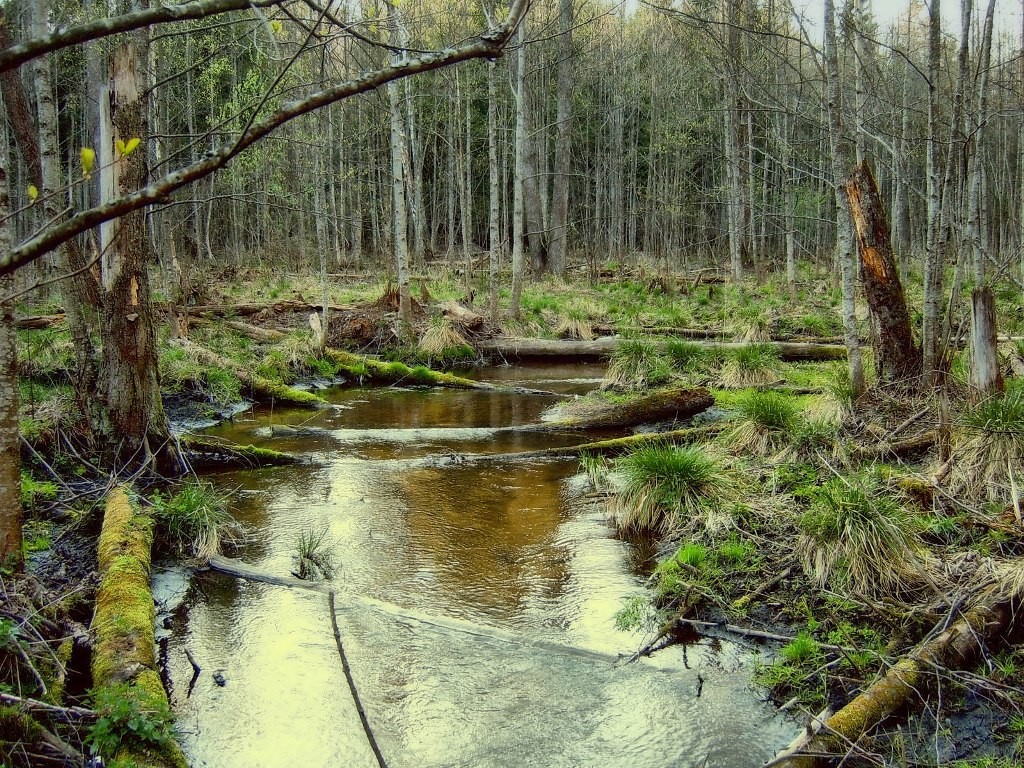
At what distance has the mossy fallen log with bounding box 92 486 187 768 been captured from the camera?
126 inches

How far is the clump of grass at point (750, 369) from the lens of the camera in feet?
36.7

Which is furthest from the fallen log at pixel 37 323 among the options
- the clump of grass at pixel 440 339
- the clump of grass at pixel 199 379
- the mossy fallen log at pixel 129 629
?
the mossy fallen log at pixel 129 629

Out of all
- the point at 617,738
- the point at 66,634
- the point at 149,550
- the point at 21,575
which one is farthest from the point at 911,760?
the point at 149,550

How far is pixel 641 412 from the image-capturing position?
953cm

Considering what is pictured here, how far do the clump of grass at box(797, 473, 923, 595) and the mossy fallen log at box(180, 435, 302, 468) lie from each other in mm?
5730

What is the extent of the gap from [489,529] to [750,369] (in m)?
6.16

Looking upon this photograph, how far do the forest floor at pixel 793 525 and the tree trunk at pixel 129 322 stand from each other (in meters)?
0.52

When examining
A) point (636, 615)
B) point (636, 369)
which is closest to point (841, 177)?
point (636, 369)

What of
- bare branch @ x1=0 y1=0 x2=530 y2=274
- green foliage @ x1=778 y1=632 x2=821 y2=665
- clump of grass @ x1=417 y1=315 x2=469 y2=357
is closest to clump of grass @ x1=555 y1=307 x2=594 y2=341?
clump of grass @ x1=417 y1=315 x2=469 y2=357

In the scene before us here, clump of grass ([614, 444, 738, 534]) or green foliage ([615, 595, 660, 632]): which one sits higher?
clump of grass ([614, 444, 738, 534])

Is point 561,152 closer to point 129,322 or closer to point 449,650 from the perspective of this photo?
point 129,322

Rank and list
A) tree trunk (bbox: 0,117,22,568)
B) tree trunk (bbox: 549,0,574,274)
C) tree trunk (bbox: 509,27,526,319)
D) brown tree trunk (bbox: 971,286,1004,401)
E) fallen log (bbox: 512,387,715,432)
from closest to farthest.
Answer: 1. tree trunk (bbox: 0,117,22,568)
2. brown tree trunk (bbox: 971,286,1004,401)
3. fallen log (bbox: 512,387,715,432)
4. tree trunk (bbox: 509,27,526,319)
5. tree trunk (bbox: 549,0,574,274)

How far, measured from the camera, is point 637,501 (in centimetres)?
666

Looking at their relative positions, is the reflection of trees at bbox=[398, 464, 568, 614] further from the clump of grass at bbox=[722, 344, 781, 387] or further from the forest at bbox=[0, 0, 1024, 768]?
the clump of grass at bbox=[722, 344, 781, 387]
